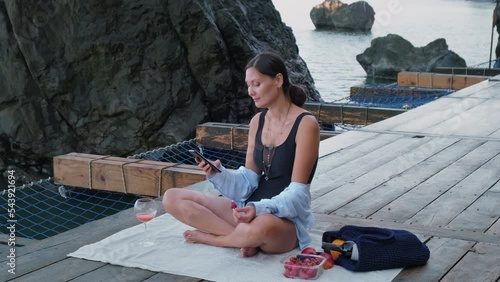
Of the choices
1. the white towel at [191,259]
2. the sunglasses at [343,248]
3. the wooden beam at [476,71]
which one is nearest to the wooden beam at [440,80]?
the wooden beam at [476,71]

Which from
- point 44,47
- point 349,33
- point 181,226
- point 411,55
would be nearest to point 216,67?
point 44,47

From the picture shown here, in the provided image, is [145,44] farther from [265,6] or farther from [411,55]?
[411,55]

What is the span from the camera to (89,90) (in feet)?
43.9

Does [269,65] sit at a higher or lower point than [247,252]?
higher

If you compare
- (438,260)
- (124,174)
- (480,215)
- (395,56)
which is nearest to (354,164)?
(480,215)

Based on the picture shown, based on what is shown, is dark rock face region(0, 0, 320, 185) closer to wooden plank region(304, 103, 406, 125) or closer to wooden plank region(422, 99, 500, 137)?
wooden plank region(304, 103, 406, 125)

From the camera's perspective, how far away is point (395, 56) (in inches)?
1166

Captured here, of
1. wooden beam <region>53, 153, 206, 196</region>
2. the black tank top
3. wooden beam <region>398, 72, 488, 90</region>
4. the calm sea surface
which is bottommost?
the calm sea surface

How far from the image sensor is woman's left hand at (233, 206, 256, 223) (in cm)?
335

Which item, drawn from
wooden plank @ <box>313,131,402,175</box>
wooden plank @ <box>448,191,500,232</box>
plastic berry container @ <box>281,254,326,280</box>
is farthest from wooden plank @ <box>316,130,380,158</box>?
plastic berry container @ <box>281,254,326,280</box>

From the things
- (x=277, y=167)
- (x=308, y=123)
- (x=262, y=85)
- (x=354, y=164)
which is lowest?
(x=354, y=164)

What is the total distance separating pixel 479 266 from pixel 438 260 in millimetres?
198

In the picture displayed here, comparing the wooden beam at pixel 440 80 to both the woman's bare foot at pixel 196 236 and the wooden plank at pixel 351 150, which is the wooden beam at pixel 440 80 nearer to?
the wooden plank at pixel 351 150

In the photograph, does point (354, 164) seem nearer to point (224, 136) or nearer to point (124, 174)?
point (124, 174)
